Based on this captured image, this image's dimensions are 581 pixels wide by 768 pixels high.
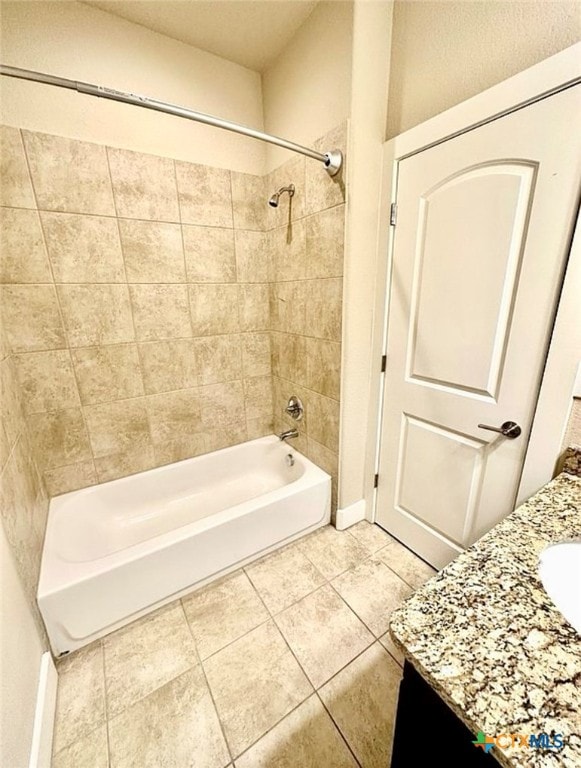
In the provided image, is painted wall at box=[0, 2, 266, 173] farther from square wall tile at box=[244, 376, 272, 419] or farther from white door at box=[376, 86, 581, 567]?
square wall tile at box=[244, 376, 272, 419]

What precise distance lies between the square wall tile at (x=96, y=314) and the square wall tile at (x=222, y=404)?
57cm

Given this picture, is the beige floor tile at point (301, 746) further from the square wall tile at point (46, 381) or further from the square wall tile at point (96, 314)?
the square wall tile at point (96, 314)

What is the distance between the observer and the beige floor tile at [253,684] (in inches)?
39.0

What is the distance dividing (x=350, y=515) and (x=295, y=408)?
720mm

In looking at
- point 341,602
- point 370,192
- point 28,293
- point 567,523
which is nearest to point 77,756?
point 341,602

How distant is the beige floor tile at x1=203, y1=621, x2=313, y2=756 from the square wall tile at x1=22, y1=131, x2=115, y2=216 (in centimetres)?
Result: 204

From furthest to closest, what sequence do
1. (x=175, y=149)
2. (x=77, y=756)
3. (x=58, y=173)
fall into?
(x=175, y=149) → (x=58, y=173) → (x=77, y=756)

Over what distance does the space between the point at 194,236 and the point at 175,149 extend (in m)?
0.42

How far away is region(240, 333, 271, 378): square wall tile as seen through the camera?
204cm

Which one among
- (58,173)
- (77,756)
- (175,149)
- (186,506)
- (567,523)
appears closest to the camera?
(567,523)

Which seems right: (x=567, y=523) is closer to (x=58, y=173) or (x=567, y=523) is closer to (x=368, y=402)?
(x=368, y=402)

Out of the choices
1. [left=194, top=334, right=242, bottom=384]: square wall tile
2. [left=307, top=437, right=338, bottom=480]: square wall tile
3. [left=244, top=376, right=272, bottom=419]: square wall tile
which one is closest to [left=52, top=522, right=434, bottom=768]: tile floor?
[left=307, top=437, right=338, bottom=480]: square wall tile

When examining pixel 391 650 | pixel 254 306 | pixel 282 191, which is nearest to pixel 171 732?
pixel 391 650

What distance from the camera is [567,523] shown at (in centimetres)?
80
